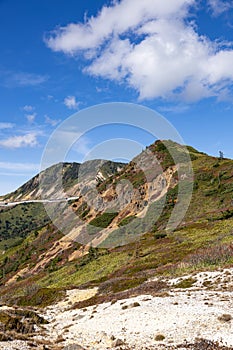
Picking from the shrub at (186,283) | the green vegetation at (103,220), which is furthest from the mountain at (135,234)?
the shrub at (186,283)

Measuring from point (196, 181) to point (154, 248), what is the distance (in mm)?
52817

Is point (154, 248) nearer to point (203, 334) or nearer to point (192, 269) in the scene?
point (192, 269)

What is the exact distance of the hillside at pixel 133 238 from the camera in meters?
42.3

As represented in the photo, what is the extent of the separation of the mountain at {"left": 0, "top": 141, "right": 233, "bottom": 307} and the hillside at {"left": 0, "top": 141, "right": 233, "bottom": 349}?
7.5 inches

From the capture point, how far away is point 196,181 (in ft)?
364

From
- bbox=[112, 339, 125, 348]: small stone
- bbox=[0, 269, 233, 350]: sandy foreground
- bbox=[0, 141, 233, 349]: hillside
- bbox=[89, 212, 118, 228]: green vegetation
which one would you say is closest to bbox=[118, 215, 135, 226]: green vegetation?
bbox=[0, 141, 233, 349]: hillside

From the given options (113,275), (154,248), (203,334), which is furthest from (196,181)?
(203,334)

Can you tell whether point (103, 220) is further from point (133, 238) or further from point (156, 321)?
point (156, 321)

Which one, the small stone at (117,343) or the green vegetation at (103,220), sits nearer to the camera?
the small stone at (117,343)

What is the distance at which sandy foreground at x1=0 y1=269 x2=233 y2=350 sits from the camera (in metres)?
19.3

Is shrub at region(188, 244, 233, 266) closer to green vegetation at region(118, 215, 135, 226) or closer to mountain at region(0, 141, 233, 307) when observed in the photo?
mountain at region(0, 141, 233, 307)

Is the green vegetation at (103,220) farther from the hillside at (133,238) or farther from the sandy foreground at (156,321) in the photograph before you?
the sandy foreground at (156,321)

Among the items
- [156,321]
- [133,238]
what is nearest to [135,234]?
[133,238]

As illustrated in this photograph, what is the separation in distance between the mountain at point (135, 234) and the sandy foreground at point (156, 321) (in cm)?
838
